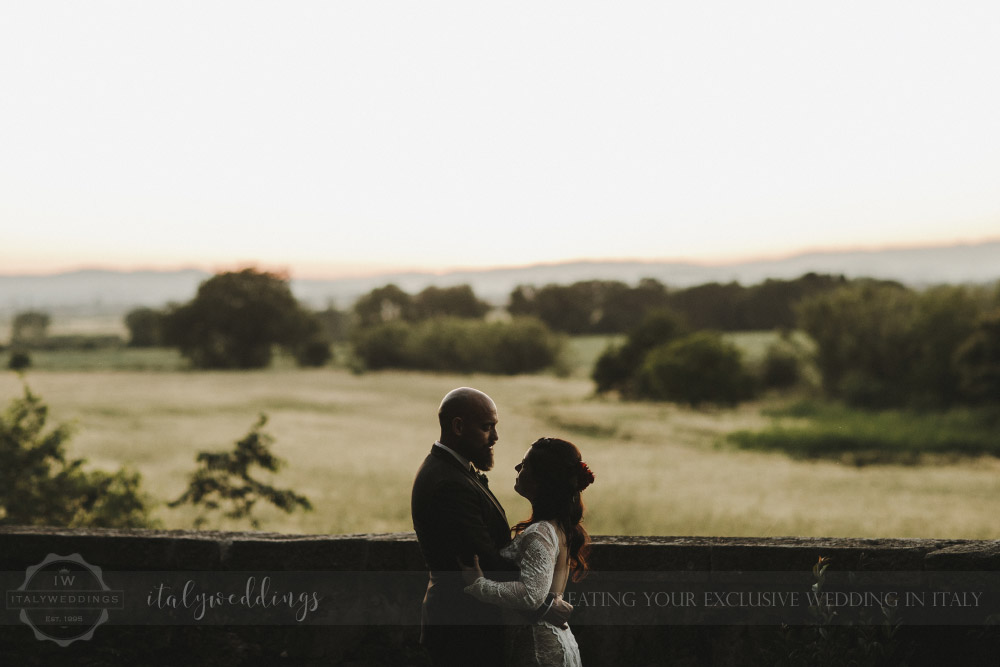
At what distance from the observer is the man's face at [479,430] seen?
2.60 m

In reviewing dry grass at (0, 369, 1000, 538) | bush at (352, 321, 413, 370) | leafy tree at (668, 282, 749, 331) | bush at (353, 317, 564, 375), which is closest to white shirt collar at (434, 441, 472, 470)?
dry grass at (0, 369, 1000, 538)

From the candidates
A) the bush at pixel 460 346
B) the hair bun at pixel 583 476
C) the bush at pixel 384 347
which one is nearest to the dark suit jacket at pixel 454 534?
the hair bun at pixel 583 476

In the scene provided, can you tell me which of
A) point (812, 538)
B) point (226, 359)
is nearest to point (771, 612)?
point (812, 538)

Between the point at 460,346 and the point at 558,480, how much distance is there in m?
51.1

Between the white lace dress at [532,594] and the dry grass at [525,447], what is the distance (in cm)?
393

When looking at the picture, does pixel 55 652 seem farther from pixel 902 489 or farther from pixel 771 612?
pixel 902 489

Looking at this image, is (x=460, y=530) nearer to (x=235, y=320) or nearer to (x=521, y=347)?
(x=521, y=347)

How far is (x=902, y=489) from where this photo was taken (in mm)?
18562

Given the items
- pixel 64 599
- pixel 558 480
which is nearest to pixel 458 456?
pixel 558 480

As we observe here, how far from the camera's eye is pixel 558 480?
258 centimetres

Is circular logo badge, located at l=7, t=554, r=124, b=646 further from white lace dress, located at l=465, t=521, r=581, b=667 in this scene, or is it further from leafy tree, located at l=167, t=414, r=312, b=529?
leafy tree, located at l=167, t=414, r=312, b=529

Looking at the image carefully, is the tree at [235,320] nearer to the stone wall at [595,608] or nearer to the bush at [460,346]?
the bush at [460,346]

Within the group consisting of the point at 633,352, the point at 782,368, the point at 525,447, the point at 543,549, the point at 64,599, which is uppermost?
the point at 543,549

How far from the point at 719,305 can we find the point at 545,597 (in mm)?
43136
